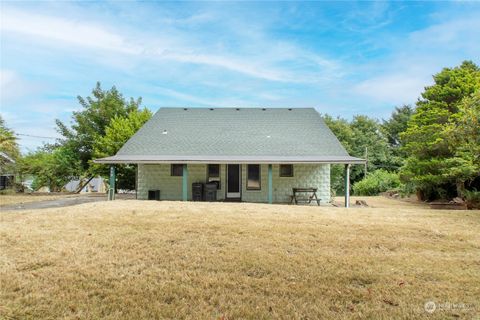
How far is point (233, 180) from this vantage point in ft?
52.4

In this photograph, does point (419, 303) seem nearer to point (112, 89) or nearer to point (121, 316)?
point (121, 316)

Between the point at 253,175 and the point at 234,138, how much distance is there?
88.8 inches

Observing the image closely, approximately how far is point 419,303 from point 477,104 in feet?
34.0

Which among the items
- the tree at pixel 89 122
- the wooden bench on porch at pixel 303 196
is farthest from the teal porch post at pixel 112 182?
the tree at pixel 89 122

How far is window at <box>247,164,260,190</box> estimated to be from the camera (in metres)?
16.0

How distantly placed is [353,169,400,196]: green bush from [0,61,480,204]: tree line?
8cm

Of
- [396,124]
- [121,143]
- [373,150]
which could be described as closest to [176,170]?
[121,143]

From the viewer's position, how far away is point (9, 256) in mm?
5590

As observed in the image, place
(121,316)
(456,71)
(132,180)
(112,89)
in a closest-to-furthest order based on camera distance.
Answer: (121,316), (456,71), (132,180), (112,89)

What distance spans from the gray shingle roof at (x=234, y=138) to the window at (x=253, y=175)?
2.62 feet

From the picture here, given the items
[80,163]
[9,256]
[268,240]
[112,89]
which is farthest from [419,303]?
[112,89]

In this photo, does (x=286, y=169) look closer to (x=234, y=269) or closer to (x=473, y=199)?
(x=473, y=199)

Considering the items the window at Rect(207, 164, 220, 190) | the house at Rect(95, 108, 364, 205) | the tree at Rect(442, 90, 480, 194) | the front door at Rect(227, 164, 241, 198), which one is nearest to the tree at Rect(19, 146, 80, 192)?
the house at Rect(95, 108, 364, 205)

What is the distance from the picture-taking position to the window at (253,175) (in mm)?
15992
